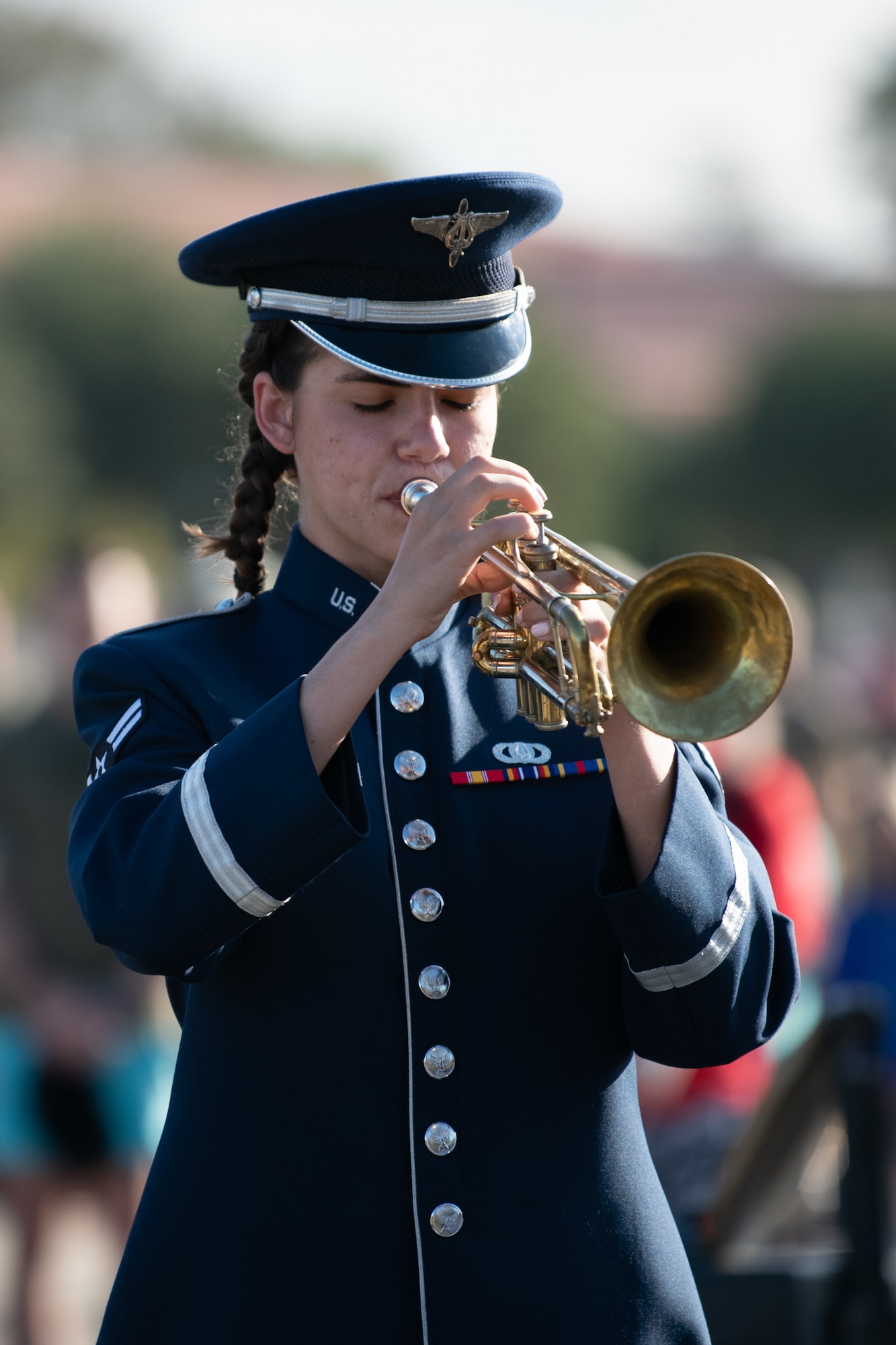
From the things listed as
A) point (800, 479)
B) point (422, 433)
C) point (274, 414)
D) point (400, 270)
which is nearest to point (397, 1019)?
point (422, 433)

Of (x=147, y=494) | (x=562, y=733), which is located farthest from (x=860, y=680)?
(x=147, y=494)

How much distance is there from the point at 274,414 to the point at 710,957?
0.93m

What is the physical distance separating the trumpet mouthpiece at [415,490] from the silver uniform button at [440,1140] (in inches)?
29.2

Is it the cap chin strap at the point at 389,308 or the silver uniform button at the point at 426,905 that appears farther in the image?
the cap chin strap at the point at 389,308

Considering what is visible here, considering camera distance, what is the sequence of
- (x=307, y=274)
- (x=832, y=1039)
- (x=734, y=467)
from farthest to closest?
(x=734, y=467) → (x=832, y=1039) → (x=307, y=274)

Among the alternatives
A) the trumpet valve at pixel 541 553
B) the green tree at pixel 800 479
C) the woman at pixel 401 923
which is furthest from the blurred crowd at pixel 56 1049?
the green tree at pixel 800 479

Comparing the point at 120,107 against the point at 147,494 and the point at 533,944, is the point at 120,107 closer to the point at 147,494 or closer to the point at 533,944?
the point at 147,494

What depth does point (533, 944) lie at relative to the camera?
2.22 m

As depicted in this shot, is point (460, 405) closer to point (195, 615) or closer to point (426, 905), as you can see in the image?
point (195, 615)

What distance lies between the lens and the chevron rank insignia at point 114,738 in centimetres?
224

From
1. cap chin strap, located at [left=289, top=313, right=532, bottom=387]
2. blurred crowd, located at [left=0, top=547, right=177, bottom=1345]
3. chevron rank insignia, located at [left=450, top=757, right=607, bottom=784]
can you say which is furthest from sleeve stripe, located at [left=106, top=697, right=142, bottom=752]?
blurred crowd, located at [left=0, top=547, right=177, bottom=1345]

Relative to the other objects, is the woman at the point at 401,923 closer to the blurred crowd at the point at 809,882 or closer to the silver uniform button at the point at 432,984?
the silver uniform button at the point at 432,984

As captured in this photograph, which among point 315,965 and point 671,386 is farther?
point 671,386

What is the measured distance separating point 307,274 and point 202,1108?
1054 millimetres
